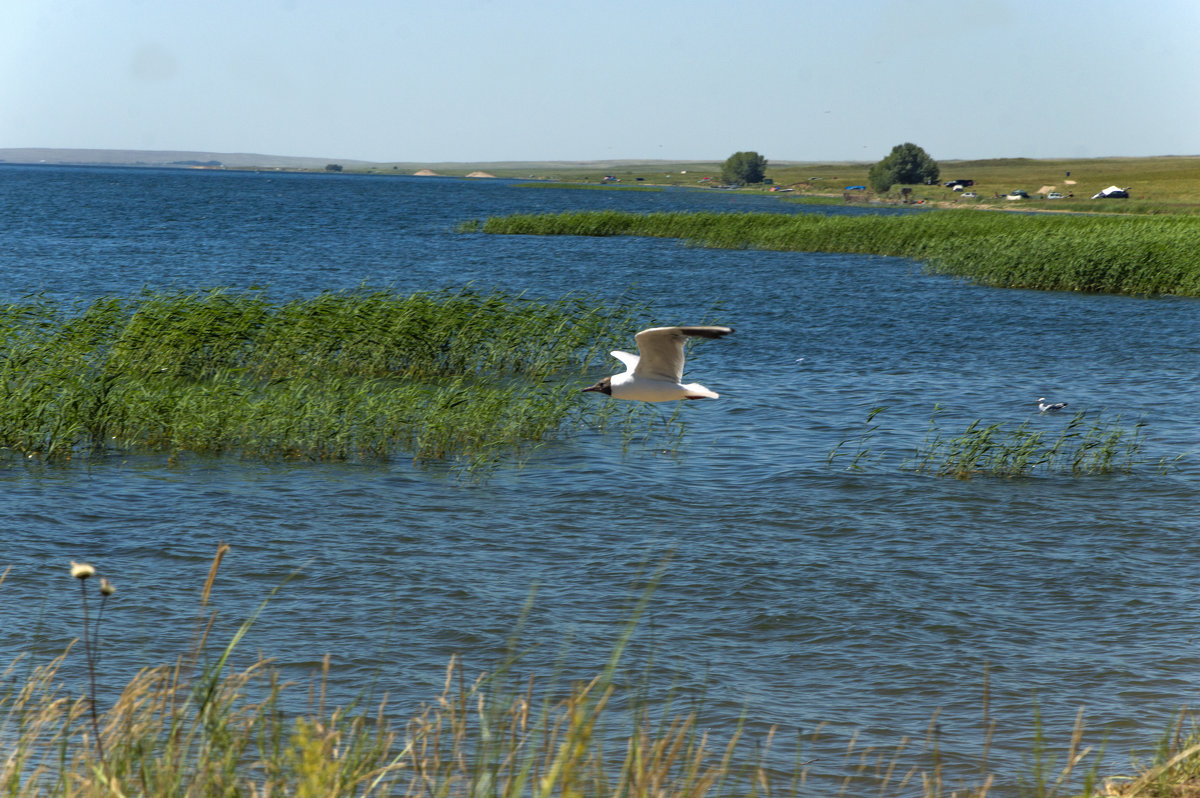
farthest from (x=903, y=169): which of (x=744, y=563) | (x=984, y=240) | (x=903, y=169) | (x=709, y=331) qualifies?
(x=709, y=331)

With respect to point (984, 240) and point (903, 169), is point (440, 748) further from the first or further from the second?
point (903, 169)

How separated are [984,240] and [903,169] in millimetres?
118009

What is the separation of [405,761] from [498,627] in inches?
100

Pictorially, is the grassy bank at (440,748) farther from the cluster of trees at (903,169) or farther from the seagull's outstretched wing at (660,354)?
the cluster of trees at (903,169)

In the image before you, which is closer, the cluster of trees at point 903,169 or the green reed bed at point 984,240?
the green reed bed at point 984,240

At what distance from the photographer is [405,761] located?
6523 millimetres

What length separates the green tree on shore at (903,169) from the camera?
15212cm

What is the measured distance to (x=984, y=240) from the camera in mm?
41938

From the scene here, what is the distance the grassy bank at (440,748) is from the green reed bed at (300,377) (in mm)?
4679

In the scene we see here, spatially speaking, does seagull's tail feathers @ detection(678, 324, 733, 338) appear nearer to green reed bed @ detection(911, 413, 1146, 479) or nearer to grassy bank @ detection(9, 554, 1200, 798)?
grassy bank @ detection(9, 554, 1200, 798)

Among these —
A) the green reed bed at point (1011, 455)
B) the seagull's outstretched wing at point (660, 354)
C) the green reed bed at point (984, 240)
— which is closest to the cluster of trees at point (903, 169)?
the green reed bed at point (984, 240)

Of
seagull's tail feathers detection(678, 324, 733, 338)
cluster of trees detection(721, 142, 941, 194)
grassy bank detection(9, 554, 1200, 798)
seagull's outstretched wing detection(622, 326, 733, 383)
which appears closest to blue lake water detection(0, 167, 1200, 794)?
grassy bank detection(9, 554, 1200, 798)

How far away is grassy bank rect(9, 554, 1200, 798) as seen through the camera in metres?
3.89

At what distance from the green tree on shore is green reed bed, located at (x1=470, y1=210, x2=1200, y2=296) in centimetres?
9914
